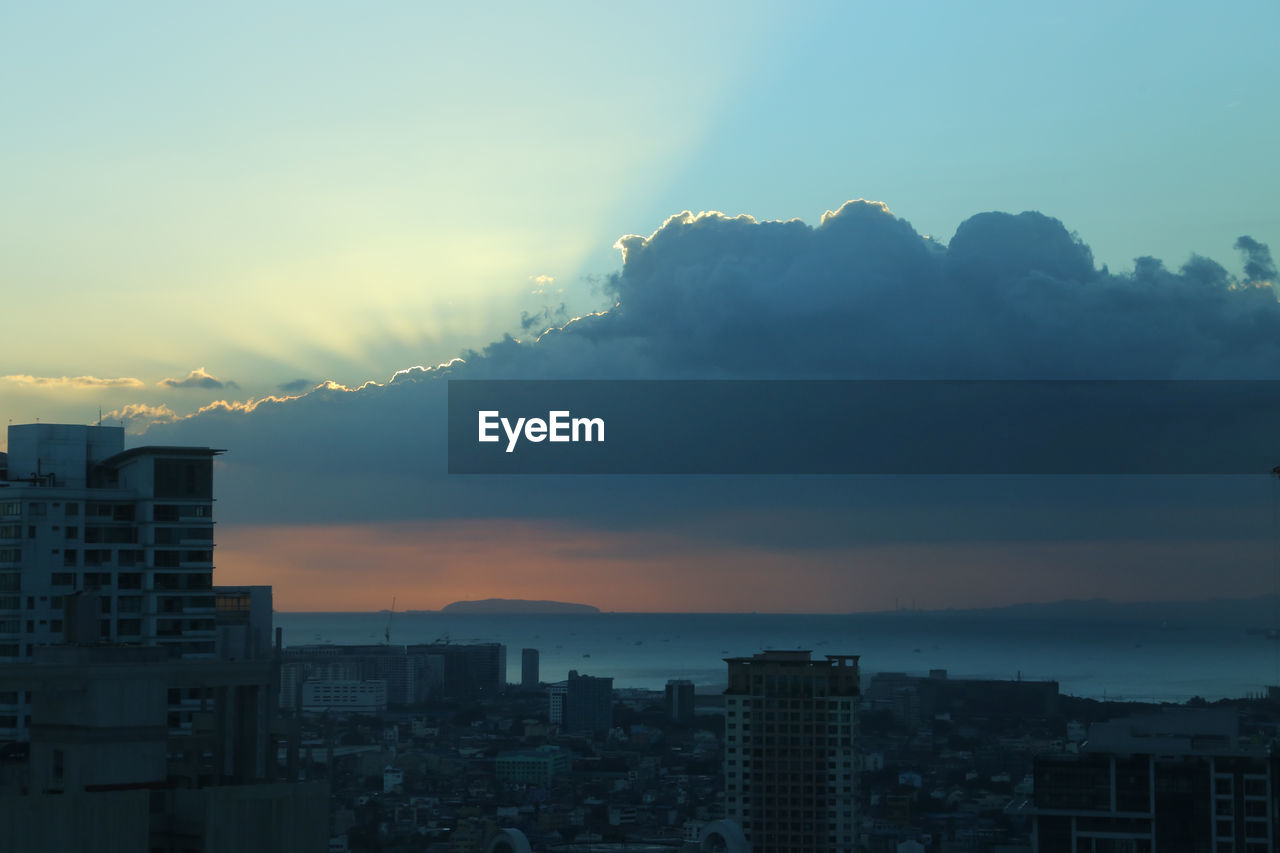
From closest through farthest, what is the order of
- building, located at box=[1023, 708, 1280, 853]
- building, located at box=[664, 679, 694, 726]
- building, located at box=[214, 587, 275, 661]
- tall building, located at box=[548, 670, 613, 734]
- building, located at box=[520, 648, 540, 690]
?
1. building, located at box=[1023, 708, 1280, 853]
2. building, located at box=[214, 587, 275, 661]
3. building, located at box=[664, 679, 694, 726]
4. tall building, located at box=[548, 670, 613, 734]
5. building, located at box=[520, 648, 540, 690]

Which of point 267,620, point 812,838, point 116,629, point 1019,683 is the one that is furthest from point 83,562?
point 1019,683

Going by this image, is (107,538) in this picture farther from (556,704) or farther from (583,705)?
(556,704)

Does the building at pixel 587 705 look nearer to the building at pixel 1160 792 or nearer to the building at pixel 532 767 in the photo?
the building at pixel 532 767

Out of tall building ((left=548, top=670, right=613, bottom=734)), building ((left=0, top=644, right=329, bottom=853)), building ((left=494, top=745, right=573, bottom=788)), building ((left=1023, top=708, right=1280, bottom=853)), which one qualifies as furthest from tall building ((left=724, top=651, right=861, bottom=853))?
building ((left=0, top=644, right=329, bottom=853))

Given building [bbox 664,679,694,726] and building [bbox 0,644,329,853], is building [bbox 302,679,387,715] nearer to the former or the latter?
building [bbox 664,679,694,726]

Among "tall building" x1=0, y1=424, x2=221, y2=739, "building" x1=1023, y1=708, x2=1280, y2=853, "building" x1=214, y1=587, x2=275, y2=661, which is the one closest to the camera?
"tall building" x1=0, y1=424, x2=221, y2=739

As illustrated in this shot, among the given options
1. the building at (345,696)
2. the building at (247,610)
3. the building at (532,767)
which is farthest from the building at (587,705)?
the building at (247,610)
